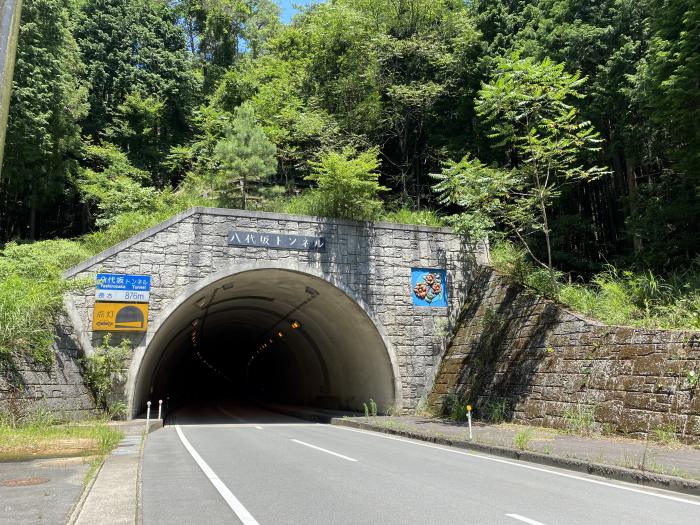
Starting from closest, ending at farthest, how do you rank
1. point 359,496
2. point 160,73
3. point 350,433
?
1. point 359,496
2. point 350,433
3. point 160,73

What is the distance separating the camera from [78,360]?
14.4 metres

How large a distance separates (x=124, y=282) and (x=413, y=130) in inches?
767

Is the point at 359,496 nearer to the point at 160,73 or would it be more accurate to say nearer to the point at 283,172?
the point at 283,172

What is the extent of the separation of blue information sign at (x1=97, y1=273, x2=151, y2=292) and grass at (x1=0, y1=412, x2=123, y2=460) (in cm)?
383

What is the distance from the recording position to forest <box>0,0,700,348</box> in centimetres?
1527

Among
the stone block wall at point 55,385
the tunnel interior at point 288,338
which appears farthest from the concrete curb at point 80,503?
the tunnel interior at point 288,338

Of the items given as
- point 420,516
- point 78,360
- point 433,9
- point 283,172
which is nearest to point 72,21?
point 283,172

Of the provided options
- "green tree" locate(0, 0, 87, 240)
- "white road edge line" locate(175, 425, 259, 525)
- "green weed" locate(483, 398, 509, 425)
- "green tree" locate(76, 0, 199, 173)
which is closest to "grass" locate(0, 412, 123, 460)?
"white road edge line" locate(175, 425, 259, 525)

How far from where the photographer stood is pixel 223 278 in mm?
16469

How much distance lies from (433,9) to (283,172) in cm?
1195

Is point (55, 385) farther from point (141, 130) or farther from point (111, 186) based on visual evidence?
point (141, 130)

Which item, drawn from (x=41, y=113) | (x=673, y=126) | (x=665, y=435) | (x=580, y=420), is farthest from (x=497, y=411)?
(x=41, y=113)

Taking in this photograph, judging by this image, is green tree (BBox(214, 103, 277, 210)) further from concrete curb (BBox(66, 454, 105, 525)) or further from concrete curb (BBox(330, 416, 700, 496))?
concrete curb (BBox(66, 454, 105, 525))

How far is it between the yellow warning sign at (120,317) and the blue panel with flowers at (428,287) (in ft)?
29.5
